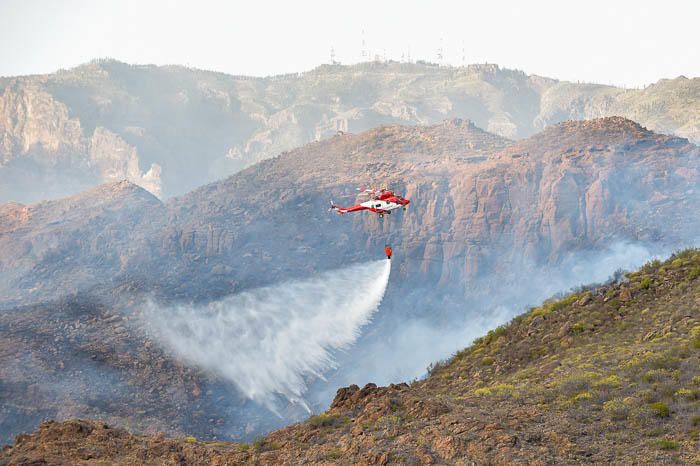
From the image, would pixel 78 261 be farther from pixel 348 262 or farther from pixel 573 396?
pixel 573 396

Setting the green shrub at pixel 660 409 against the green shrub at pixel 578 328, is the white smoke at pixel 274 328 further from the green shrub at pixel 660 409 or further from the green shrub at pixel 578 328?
the green shrub at pixel 660 409

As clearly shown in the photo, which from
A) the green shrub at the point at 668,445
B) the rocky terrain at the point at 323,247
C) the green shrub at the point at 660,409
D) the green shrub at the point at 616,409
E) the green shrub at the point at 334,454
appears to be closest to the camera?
the green shrub at the point at 668,445

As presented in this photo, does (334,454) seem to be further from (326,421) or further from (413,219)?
(413,219)

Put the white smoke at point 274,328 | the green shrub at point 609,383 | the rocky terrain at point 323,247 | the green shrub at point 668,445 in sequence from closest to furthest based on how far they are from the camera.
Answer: the green shrub at point 668,445 → the green shrub at point 609,383 → the rocky terrain at point 323,247 → the white smoke at point 274,328

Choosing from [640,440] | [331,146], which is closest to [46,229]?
[331,146]

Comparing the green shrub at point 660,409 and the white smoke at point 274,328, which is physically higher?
the green shrub at point 660,409

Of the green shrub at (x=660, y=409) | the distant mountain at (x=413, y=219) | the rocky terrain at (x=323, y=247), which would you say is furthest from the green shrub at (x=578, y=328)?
the distant mountain at (x=413, y=219)
